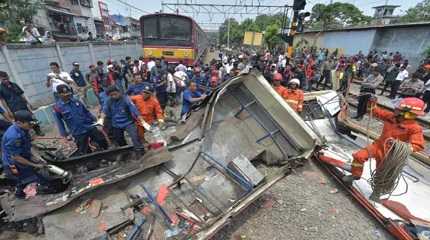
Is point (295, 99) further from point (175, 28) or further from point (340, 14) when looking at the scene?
point (340, 14)

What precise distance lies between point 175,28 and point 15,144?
26.8ft

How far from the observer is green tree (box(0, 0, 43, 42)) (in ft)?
41.2

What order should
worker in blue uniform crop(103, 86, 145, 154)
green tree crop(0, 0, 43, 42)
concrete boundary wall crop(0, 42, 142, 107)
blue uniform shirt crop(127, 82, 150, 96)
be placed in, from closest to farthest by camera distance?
worker in blue uniform crop(103, 86, 145, 154) → blue uniform shirt crop(127, 82, 150, 96) → concrete boundary wall crop(0, 42, 142, 107) → green tree crop(0, 0, 43, 42)

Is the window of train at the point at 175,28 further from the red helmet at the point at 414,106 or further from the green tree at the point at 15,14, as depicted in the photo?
the green tree at the point at 15,14

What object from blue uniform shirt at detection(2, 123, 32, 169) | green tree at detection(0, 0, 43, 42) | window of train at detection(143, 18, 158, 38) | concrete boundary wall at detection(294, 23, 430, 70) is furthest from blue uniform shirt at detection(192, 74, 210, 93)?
concrete boundary wall at detection(294, 23, 430, 70)

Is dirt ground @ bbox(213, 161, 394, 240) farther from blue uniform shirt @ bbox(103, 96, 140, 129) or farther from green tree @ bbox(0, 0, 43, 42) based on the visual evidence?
green tree @ bbox(0, 0, 43, 42)

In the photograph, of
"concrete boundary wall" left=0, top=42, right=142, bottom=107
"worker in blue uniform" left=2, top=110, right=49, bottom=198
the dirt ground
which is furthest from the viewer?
"concrete boundary wall" left=0, top=42, right=142, bottom=107

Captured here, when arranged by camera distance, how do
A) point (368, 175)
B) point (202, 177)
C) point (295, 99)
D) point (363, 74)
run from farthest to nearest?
1. point (363, 74)
2. point (295, 99)
3. point (368, 175)
4. point (202, 177)

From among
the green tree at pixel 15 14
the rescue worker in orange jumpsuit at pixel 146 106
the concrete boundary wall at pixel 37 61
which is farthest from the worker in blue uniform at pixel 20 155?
the green tree at pixel 15 14

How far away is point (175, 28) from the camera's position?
9.44 metres

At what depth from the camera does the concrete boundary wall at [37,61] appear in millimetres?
5637

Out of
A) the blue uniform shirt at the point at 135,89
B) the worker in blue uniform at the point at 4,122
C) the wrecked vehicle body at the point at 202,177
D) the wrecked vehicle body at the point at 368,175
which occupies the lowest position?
the wrecked vehicle body at the point at 368,175

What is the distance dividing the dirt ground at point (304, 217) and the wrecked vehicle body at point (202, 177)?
415mm

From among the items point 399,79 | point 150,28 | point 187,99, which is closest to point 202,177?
point 187,99
